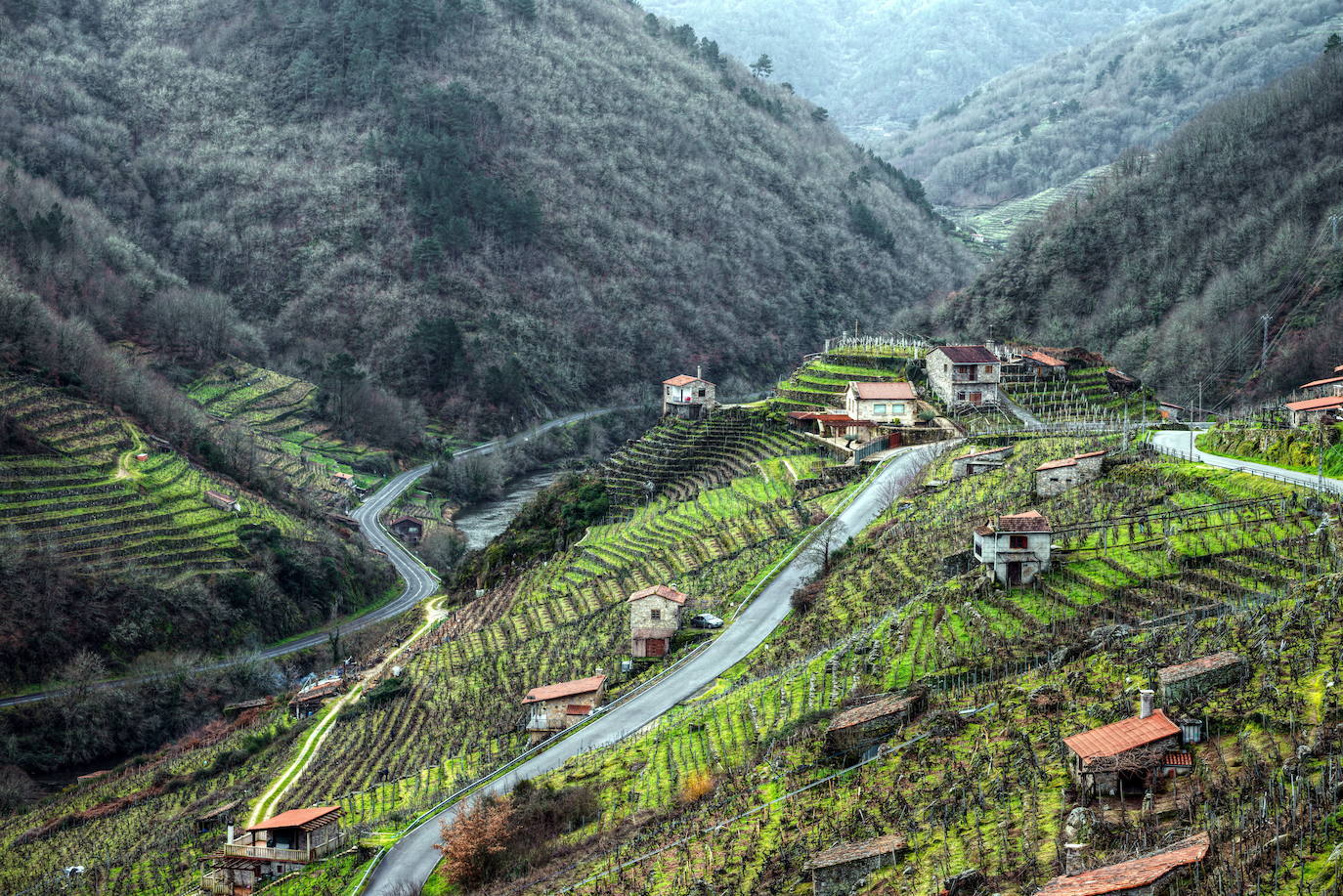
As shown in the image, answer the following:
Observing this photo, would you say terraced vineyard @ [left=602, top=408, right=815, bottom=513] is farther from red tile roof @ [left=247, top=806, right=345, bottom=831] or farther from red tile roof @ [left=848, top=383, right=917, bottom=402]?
red tile roof @ [left=247, top=806, right=345, bottom=831]

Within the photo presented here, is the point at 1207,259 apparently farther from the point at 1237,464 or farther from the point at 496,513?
the point at 1237,464

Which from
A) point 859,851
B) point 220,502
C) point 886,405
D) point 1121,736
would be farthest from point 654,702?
point 220,502

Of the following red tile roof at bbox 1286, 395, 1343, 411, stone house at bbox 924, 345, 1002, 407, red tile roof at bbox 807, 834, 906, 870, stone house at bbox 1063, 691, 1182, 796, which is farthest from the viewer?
stone house at bbox 924, 345, 1002, 407

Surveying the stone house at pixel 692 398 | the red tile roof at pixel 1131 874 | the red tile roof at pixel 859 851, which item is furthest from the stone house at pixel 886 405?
the red tile roof at pixel 1131 874

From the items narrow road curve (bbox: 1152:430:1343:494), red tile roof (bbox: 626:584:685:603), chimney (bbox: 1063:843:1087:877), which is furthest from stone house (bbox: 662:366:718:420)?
chimney (bbox: 1063:843:1087:877)

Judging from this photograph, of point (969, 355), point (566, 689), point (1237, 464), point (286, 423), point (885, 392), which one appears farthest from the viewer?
point (286, 423)

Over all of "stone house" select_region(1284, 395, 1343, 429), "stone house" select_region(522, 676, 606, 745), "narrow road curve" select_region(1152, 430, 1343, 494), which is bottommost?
"stone house" select_region(522, 676, 606, 745)
